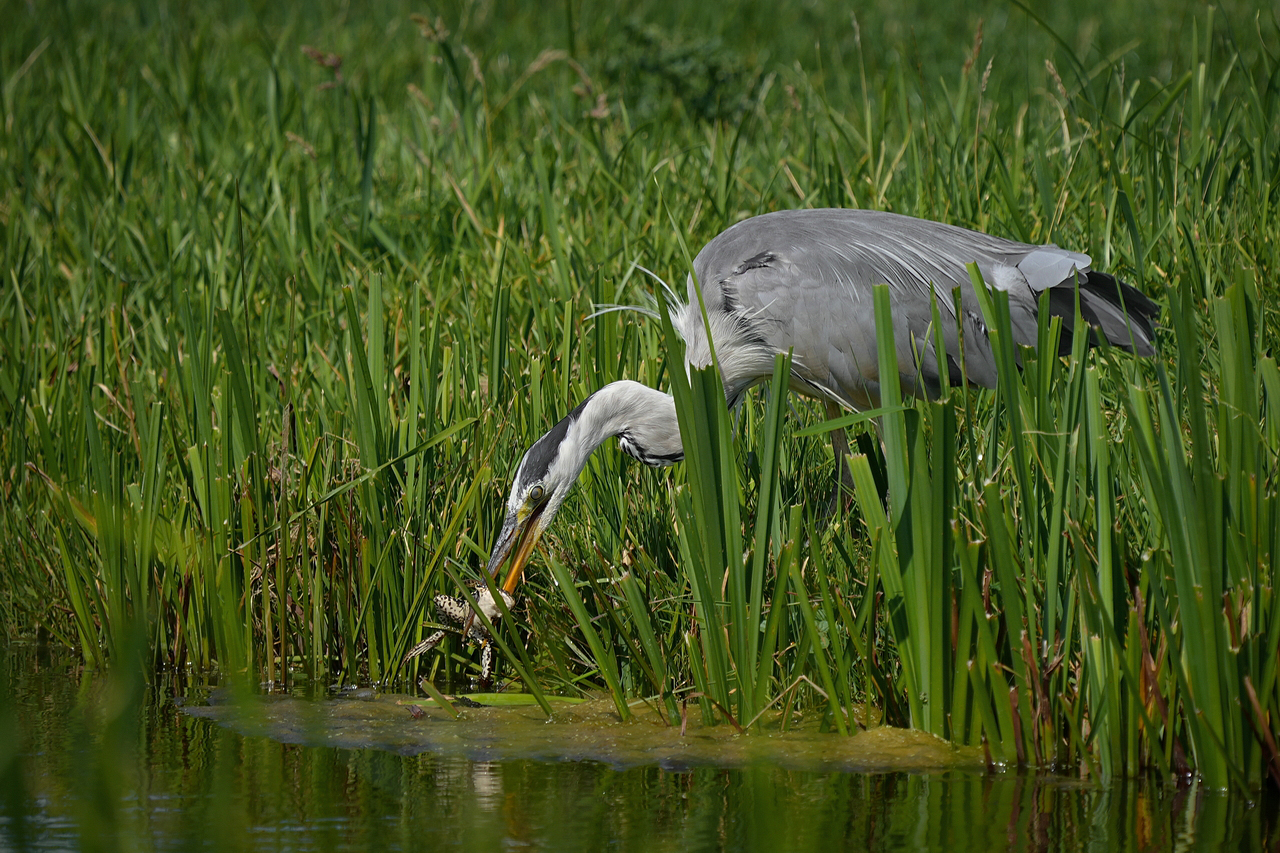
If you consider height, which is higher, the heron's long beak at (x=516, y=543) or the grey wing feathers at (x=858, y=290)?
the grey wing feathers at (x=858, y=290)

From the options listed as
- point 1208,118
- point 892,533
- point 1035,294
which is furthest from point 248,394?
point 1208,118

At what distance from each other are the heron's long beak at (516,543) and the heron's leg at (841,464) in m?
0.77

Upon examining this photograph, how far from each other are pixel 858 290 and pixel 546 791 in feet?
6.64

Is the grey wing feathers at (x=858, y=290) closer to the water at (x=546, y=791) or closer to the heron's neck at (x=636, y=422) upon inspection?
the heron's neck at (x=636, y=422)

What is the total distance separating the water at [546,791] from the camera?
2082 mm

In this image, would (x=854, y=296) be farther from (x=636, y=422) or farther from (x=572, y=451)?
(x=572, y=451)

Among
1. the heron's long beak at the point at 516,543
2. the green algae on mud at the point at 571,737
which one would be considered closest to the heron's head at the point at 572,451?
the heron's long beak at the point at 516,543

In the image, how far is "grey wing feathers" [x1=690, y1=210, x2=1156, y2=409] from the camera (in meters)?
3.81

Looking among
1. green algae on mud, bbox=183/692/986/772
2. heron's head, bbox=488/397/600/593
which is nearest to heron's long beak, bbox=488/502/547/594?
heron's head, bbox=488/397/600/593

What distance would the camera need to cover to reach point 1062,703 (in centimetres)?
225

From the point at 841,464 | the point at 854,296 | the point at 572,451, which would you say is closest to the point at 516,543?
the point at 572,451

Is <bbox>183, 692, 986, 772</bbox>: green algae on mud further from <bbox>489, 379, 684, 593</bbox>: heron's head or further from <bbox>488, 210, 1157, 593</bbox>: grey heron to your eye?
<bbox>488, 210, 1157, 593</bbox>: grey heron

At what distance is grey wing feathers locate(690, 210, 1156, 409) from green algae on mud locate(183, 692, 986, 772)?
1.38 meters

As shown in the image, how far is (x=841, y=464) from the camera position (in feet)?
10.4
